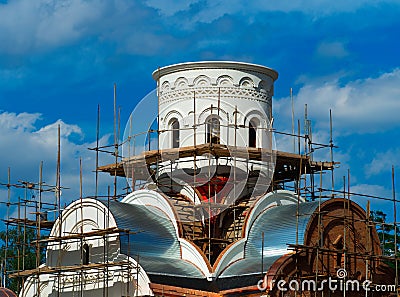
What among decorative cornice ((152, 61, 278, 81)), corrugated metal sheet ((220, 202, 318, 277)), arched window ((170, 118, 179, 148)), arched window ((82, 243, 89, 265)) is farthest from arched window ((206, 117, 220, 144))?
arched window ((82, 243, 89, 265))

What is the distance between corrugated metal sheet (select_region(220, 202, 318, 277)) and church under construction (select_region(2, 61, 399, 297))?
0.03m

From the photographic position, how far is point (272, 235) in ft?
76.6

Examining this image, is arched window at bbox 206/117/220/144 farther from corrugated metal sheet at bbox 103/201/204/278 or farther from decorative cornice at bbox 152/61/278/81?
corrugated metal sheet at bbox 103/201/204/278

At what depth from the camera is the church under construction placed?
22.1 meters

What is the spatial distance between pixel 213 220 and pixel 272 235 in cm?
196

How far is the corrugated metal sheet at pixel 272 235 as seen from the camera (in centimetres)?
2255

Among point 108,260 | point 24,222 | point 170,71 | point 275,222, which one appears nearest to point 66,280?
point 108,260

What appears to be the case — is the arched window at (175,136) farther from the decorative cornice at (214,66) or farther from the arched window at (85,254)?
the arched window at (85,254)

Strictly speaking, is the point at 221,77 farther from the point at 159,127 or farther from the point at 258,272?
the point at 258,272

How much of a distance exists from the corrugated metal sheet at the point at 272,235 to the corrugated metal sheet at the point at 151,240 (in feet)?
4.15

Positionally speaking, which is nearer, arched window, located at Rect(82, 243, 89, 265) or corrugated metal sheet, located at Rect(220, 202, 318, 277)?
corrugated metal sheet, located at Rect(220, 202, 318, 277)

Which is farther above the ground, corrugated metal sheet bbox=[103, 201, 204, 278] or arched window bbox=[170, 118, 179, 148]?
arched window bbox=[170, 118, 179, 148]

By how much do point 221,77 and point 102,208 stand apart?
19.9 feet

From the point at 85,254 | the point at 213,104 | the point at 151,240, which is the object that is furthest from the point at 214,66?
the point at 85,254
